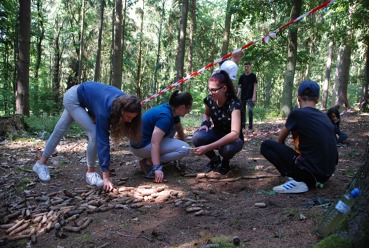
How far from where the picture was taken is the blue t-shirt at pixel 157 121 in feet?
14.1

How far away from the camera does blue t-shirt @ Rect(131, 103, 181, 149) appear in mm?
4291

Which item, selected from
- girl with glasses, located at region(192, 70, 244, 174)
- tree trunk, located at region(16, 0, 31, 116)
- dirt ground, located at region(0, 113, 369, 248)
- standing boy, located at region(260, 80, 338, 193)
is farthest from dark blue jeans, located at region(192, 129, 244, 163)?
tree trunk, located at region(16, 0, 31, 116)

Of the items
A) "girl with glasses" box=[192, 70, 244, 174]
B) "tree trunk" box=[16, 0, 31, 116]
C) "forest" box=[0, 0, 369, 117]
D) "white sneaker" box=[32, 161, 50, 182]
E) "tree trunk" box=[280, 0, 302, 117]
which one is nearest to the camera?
"girl with glasses" box=[192, 70, 244, 174]

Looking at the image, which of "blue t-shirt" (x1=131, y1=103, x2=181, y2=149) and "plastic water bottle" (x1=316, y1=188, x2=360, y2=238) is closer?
"plastic water bottle" (x1=316, y1=188, x2=360, y2=238)

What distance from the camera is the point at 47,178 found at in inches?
182

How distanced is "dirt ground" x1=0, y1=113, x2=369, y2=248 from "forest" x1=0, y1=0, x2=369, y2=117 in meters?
4.41

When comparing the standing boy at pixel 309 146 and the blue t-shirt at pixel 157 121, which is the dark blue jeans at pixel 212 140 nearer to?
the blue t-shirt at pixel 157 121

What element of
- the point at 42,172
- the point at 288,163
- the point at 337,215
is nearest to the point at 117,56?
the point at 42,172

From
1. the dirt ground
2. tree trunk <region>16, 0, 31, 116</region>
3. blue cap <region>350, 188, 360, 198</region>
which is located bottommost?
the dirt ground

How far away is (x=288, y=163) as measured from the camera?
13.0ft

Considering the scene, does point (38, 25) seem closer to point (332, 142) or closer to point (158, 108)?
point (158, 108)

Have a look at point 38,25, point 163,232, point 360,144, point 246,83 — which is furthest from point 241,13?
point 38,25

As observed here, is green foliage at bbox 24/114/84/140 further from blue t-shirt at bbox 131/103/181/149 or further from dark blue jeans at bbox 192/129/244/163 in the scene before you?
dark blue jeans at bbox 192/129/244/163

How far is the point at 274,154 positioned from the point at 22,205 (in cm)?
319
